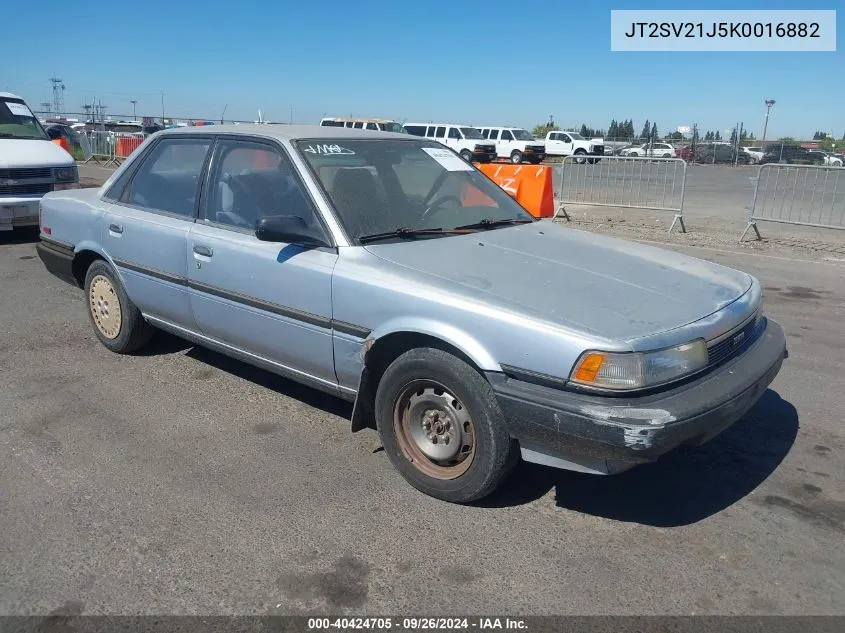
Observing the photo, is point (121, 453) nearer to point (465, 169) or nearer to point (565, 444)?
point (565, 444)

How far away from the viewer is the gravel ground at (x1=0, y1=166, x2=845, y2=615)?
2682 millimetres

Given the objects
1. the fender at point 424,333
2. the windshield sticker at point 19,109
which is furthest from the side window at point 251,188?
the windshield sticker at point 19,109

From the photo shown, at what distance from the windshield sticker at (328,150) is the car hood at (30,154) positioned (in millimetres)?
6889

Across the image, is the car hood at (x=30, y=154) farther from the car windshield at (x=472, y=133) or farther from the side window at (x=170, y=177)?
the car windshield at (x=472, y=133)

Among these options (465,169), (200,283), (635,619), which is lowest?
(635,619)

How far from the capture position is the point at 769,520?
3191 millimetres

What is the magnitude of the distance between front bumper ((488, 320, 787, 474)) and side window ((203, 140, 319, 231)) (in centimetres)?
154

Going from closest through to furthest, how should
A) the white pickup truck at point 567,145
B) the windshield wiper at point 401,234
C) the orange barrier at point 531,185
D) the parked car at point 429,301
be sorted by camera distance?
the parked car at point 429,301 → the windshield wiper at point 401,234 → the orange barrier at point 531,185 → the white pickup truck at point 567,145

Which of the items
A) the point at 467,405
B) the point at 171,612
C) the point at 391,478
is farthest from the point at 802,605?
the point at 171,612

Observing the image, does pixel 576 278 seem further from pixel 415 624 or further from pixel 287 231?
pixel 415 624

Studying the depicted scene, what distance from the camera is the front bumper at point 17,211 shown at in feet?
29.9

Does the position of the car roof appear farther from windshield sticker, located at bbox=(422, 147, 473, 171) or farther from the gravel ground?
the gravel ground

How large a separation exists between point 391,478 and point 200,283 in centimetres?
168

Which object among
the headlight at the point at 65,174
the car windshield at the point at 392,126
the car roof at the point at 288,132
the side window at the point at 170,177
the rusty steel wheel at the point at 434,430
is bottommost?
the rusty steel wheel at the point at 434,430
